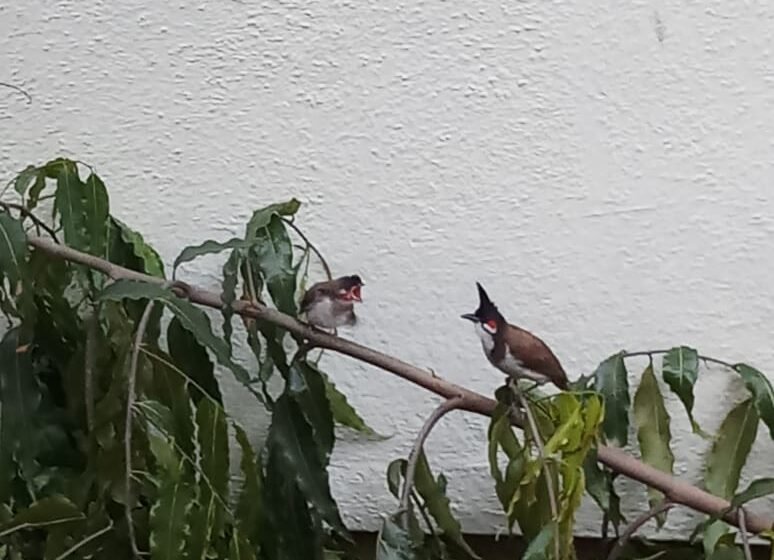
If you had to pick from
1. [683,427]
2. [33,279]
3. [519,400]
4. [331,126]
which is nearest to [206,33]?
[331,126]

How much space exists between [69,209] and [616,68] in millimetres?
413

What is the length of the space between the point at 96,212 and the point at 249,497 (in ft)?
0.74

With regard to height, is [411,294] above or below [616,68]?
below

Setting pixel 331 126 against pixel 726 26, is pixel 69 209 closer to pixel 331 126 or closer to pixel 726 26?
pixel 331 126

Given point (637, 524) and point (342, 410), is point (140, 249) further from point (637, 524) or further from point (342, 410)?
point (637, 524)

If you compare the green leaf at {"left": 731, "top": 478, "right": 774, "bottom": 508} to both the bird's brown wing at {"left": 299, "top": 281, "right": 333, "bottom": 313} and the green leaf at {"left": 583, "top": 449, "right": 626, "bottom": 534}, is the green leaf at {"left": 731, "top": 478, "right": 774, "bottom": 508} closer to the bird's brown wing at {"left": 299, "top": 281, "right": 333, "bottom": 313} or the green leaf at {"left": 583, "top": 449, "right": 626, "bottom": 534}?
the green leaf at {"left": 583, "top": 449, "right": 626, "bottom": 534}

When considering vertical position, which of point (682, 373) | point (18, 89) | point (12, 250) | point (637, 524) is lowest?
point (637, 524)

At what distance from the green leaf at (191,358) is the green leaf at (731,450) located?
380 mm

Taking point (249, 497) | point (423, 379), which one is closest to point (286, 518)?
point (249, 497)

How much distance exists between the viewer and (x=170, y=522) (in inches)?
27.3

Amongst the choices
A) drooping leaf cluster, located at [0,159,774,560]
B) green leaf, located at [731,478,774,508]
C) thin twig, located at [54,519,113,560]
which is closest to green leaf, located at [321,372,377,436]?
drooping leaf cluster, located at [0,159,774,560]

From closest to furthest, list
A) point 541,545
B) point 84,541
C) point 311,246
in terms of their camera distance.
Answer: point 541,545 < point 84,541 < point 311,246

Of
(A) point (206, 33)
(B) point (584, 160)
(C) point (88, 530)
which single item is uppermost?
(A) point (206, 33)

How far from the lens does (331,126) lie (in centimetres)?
87
